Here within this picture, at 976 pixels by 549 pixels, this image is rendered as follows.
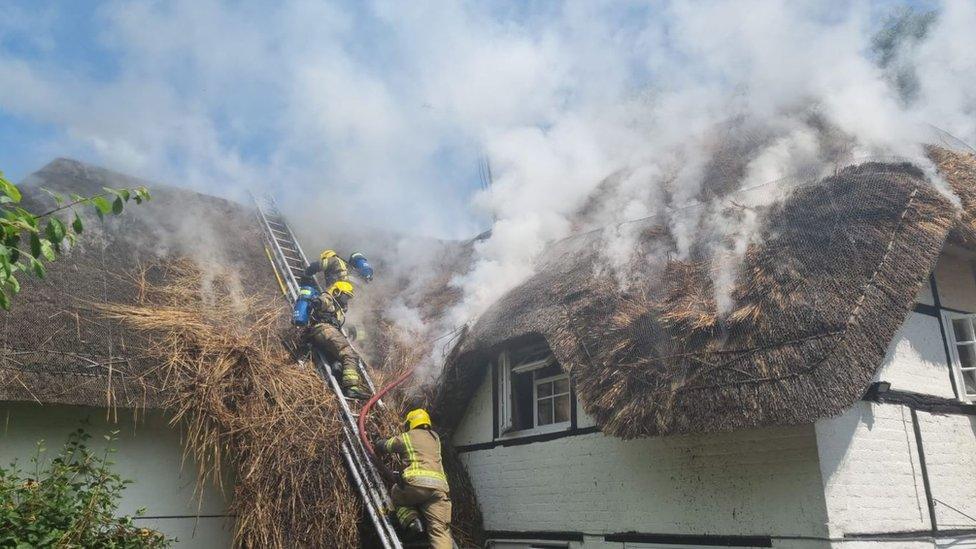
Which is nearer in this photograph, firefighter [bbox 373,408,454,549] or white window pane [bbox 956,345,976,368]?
firefighter [bbox 373,408,454,549]

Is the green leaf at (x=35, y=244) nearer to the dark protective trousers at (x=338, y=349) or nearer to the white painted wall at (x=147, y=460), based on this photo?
the white painted wall at (x=147, y=460)

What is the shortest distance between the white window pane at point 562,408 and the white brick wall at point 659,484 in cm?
40

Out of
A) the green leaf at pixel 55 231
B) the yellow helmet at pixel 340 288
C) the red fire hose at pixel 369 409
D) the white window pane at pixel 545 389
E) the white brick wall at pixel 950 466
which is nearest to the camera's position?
the green leaf at pixel 55 231

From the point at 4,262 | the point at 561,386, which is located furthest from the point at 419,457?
the point at 4,262

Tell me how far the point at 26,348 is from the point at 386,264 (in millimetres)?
6794

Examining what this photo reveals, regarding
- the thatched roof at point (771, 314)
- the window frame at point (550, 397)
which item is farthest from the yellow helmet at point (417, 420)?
the window frame at point (550, 397)

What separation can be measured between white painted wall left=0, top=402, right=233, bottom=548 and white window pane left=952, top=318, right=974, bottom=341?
27.3 feet

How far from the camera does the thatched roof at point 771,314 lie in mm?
5965

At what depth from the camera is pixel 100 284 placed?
8.56 metres

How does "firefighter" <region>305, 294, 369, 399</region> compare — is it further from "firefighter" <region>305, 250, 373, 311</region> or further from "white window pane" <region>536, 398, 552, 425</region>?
"white window pane" <region>536, 398, 552, 425</region>

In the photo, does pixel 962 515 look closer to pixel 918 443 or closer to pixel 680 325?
pixel 918 443

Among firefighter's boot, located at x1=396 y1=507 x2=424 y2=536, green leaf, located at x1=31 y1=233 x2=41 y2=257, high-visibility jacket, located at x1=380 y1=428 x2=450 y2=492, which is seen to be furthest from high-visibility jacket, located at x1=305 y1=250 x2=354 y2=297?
green leaf, located at x1=31 y1=233 x2=41 y2=257

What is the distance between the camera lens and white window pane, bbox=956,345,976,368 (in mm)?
7949

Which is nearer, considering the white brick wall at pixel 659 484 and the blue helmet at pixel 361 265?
the white brick wall at pixel 659 484
